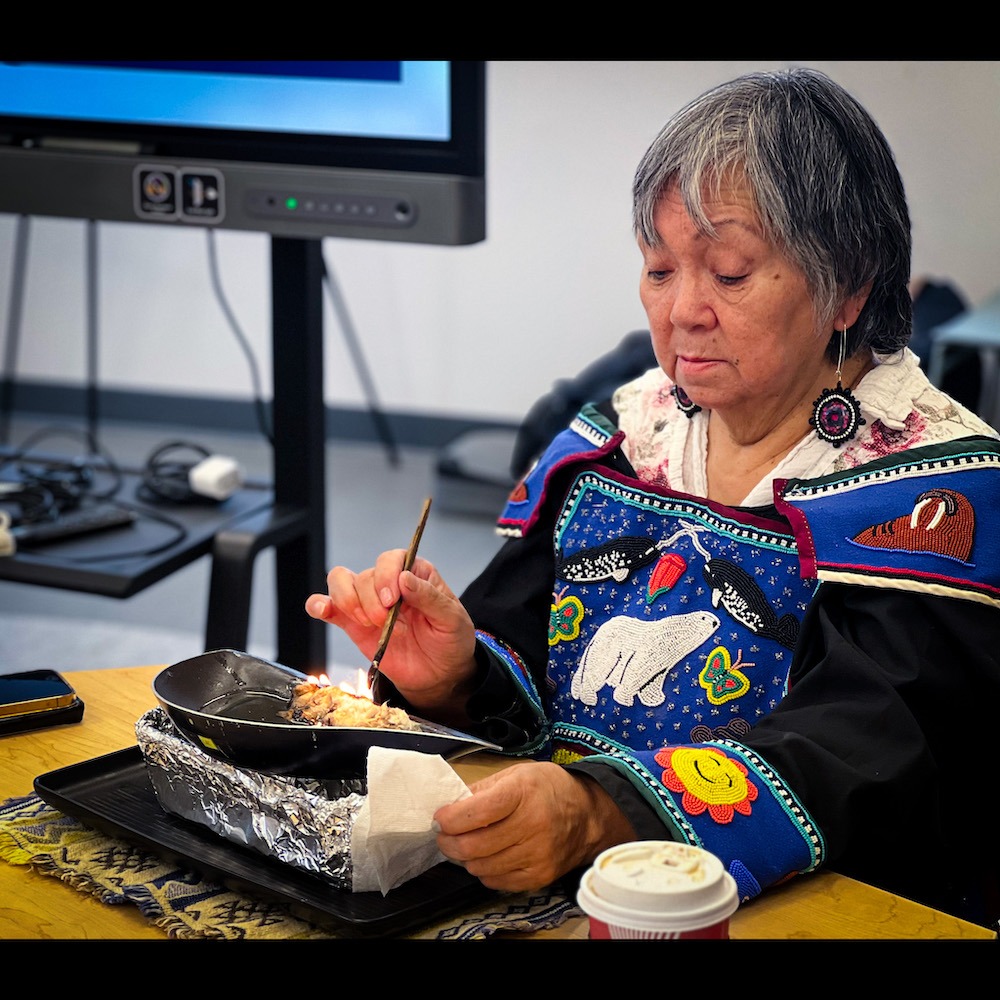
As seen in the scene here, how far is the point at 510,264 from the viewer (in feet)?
17.2

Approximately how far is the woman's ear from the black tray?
26.7 inches

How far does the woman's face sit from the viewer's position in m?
1.34

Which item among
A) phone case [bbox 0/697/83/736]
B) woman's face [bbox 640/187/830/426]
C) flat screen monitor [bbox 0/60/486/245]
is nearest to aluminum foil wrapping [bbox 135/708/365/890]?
phone case [bbox 0/697/83/736]

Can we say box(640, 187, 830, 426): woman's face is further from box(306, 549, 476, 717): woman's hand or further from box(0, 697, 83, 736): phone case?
box(0, 697, 83, 736): phone case

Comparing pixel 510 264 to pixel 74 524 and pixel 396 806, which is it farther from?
pixel 396 806

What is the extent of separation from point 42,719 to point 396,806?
0.56m

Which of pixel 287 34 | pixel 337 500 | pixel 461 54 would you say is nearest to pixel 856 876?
pixel 461 54

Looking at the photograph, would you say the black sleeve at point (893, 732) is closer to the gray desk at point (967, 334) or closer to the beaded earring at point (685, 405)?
the beaded earring at point (685, 405)

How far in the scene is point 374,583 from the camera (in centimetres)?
136

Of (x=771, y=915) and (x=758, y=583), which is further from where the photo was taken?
(x=758, y=583)

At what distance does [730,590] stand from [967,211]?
400 centimetres

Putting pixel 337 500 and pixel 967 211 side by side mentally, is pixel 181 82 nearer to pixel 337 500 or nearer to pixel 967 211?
pixel 337 500

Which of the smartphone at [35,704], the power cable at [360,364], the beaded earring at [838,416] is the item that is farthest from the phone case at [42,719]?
the power cable at [360,364]

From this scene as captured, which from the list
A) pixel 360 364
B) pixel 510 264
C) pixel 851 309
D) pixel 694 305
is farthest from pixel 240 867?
pixel 360 364
